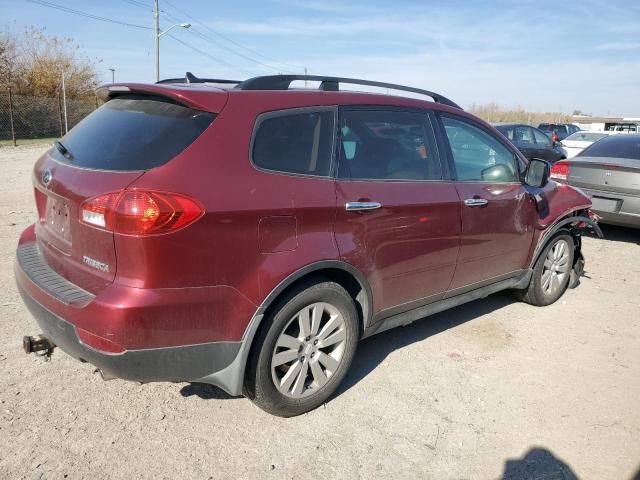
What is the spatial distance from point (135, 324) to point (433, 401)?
1907 mm

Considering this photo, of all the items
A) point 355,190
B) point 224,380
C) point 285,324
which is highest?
point 355,190

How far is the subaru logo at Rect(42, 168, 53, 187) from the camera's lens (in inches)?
108

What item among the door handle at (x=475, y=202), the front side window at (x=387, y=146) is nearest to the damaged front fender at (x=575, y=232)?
the door handle at (x=475, y=202)

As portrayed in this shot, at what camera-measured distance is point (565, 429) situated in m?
2.98

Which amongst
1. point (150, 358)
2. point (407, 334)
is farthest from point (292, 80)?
point (407, 334)

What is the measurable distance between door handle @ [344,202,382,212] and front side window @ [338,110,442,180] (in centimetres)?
17

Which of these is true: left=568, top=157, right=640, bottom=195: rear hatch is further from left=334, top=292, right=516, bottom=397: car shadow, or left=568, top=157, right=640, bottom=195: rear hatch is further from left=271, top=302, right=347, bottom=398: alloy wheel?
left=271, top=302, right=347, bottom=398: alloy wheel

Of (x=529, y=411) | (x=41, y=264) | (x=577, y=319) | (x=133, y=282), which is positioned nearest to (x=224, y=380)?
(x=133, y=282)

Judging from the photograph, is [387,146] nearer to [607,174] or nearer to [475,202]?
[475,202]

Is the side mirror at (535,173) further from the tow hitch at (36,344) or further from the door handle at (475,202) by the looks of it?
the tow hitch at (36,344)

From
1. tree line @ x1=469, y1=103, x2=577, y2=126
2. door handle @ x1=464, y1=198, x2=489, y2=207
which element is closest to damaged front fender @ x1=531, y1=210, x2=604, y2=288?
door handle @ x1=464, y1=198, x2=489, y2=207

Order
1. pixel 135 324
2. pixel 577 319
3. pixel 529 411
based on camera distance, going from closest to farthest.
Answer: pixel 135 324
pixel 529 411
pixel 577 319

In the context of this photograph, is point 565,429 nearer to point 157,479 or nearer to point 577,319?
point 577,319

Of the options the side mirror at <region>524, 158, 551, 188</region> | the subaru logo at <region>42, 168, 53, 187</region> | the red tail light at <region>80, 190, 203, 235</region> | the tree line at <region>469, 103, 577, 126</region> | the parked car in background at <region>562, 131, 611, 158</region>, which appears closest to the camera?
the red tail light at <region>80, 190, 203, 235</region>
